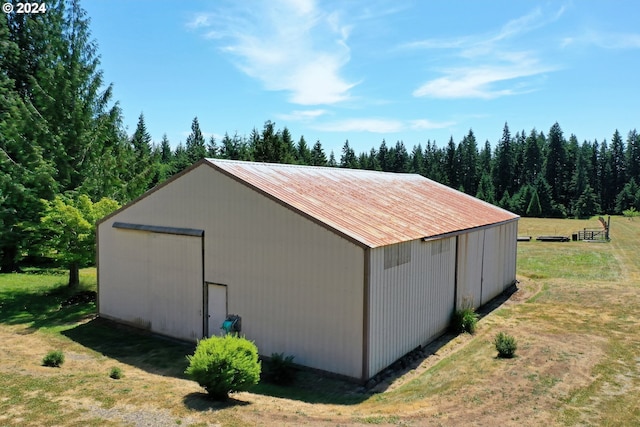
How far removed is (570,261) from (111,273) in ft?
102

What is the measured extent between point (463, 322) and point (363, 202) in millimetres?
5748

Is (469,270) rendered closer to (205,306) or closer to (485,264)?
(485,264)

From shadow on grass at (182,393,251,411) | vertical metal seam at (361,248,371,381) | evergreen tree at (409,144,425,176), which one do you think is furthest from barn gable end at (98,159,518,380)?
evergreen tree at (409,144,425,176)

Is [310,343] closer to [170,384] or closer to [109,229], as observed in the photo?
[170,384]

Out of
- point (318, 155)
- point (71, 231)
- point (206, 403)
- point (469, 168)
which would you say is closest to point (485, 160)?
point (469, 168)

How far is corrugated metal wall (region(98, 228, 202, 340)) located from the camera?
1620 cm

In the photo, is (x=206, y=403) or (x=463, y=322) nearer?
(x=206, y=403)

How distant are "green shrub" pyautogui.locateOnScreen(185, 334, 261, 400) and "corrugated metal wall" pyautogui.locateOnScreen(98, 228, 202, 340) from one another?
19.4ft

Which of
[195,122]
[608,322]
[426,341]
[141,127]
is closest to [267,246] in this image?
[426,341]

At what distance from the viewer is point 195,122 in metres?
116

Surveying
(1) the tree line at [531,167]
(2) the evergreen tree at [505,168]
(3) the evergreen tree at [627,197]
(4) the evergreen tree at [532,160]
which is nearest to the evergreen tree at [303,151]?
(1) the tree line at [531,167]

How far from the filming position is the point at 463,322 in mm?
17281

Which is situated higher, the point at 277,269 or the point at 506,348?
the point at 277,269

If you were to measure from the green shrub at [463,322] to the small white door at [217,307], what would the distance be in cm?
843
